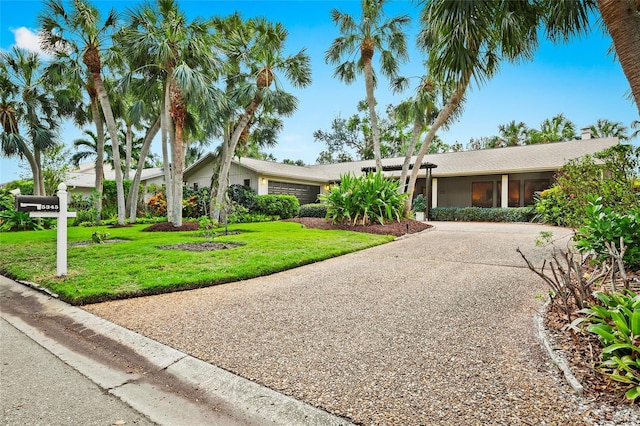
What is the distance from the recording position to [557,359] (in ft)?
8.26

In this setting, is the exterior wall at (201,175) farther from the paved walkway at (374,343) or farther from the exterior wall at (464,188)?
the paved walkway at (374,343)

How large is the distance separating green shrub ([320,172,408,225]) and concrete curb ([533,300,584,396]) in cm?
755

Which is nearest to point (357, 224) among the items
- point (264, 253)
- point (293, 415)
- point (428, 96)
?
point (264, 253)

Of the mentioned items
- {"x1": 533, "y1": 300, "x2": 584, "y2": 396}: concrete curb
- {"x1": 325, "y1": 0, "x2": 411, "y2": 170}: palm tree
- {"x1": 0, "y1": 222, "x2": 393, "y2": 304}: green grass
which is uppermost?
{"x1": 325, "y1": 0, "x2": 411, "y2": 170}: palm tree

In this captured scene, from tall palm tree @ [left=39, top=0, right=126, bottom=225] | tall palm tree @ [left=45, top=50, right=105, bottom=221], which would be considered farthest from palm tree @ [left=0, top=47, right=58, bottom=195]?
→ tall palm tree @ [left=39, top=0, right=126, bottom=225]

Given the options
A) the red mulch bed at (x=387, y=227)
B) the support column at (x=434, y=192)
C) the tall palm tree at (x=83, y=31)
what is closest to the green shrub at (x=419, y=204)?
the support column at (x=434, y=192)

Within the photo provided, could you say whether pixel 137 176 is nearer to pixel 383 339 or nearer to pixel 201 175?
pixel 201 175

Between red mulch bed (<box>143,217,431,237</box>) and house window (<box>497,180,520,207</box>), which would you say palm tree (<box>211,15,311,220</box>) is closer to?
red mulch bed (<box>143,217,431,237</box>)

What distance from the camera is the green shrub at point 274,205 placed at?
1748cm

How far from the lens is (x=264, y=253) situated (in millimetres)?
6875

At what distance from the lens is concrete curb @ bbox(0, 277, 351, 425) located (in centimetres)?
202

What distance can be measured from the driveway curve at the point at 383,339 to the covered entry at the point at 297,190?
50.1 feet

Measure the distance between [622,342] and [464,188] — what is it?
19.7m

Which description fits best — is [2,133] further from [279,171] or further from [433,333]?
[433,333]
